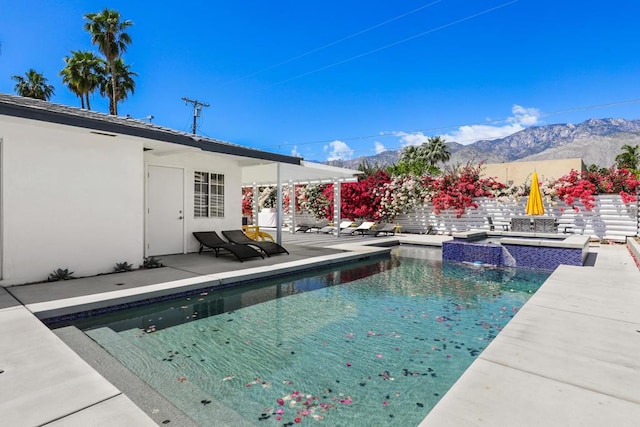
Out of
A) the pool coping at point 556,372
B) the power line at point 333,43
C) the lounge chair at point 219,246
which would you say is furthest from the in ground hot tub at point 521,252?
the power line at point 333,43

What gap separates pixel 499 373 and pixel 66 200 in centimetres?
741

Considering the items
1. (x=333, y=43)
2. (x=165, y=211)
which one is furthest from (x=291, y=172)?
(x=333, y=43)

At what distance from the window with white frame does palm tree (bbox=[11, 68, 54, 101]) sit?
92.7 feet

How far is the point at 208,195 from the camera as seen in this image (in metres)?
10.9

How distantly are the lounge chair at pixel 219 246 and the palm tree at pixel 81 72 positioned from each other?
20256mm

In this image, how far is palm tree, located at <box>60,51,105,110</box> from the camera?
23.4 metres

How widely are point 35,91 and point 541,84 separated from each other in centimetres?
4317

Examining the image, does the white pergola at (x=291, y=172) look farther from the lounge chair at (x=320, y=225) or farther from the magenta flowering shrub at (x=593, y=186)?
the magenta flowering shrub at (x=593, y=186)

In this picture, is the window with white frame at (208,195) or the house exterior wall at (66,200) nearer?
the house exterior wall at (66,200)

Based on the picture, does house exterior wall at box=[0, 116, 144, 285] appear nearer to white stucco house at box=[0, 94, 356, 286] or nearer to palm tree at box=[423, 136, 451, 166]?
white stucco house at box=[0, 94, 356, 286]

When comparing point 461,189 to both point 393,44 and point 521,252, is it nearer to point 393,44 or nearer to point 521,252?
point 521,252

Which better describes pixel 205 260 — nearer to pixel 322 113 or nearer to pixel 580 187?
pixel 580 187

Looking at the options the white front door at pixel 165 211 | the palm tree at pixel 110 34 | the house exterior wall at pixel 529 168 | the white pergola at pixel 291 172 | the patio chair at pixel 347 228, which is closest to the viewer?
the white front door at pixel 165 211

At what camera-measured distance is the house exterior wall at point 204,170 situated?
32.8 feet
